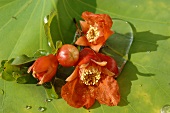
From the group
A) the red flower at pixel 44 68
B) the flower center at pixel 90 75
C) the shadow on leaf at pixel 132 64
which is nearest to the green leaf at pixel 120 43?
the shadow on leaf at pixel 132 64

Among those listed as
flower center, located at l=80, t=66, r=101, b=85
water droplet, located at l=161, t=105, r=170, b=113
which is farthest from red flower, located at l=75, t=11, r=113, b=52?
water droplet, located at l=161, t=105, r=170, b=113

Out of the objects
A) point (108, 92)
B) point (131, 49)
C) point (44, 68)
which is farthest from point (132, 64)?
point (44, 68)

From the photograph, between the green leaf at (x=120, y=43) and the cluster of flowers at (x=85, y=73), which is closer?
the cluster of flowers at (x=85, y=73)

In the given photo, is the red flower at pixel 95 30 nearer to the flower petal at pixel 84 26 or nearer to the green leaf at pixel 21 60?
the flower petal at pixel 84 26

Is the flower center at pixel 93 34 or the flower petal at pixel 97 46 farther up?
the flower center at pixel 93 34

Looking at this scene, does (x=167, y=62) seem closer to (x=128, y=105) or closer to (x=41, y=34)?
(x=128, y=105)

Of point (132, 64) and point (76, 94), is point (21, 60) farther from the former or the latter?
point (132, 64)

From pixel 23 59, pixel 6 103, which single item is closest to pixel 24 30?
pixel 23 59
